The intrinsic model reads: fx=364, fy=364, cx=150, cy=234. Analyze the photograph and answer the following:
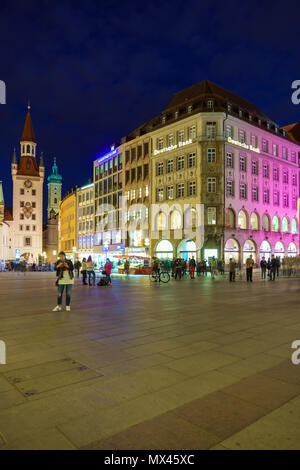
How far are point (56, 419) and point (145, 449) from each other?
1024 mm

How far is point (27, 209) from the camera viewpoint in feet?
339

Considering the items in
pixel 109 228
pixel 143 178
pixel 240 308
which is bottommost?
pixel 240 308

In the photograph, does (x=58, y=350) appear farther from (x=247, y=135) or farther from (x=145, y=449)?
(x=247, y=135)

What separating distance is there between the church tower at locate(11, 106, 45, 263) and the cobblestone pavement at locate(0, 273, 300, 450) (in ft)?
321

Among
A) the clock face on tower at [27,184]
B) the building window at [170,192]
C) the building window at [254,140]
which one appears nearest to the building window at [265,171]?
the building window at [254,140]

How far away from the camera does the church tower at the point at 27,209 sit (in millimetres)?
102438

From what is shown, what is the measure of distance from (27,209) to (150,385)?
345 ft

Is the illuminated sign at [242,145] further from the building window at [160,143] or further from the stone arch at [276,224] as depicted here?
the building window at [160,143]

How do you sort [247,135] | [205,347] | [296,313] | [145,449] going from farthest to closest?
[247,135]
[296,313]
[205,347]
[145,449]

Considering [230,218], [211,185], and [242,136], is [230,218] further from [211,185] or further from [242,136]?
[242,136]

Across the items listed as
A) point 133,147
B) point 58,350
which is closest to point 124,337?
point 58,350

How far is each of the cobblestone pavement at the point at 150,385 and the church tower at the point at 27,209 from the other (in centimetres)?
9798

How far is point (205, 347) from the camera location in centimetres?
644

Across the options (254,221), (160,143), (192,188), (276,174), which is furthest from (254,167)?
(160,143)
